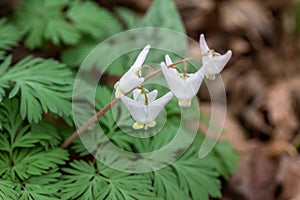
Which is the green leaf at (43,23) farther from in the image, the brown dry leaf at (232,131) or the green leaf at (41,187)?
the brown dry leaf at (232,131)

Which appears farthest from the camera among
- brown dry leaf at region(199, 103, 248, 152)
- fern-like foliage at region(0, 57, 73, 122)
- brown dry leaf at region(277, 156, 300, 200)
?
brown dry leaf at region(199, 103, 248, 152)

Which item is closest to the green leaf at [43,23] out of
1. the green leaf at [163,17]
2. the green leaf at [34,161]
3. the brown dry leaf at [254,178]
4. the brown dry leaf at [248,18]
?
the green leaf at [163,17]

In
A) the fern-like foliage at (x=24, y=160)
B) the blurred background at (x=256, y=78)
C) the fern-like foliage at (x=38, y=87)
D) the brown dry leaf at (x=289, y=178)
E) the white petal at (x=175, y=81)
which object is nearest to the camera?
the white petal at (x=175, y=81)

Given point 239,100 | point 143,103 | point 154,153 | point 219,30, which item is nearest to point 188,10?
point 219,30

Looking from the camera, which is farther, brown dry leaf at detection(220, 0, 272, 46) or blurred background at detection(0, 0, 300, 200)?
brown dry leaf at detection(220, 0, 272, 46)

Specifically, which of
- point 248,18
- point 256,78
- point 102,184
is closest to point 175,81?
point 102,184

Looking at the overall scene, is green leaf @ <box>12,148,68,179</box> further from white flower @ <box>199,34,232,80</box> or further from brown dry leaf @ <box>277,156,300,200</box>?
brown dry leaf @ <box>277,156,300,200</box>

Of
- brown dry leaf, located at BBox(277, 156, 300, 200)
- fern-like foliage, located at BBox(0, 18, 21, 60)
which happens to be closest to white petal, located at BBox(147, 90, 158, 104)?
fern-like foliage, located at BBox(0, 18, 21, 60)
